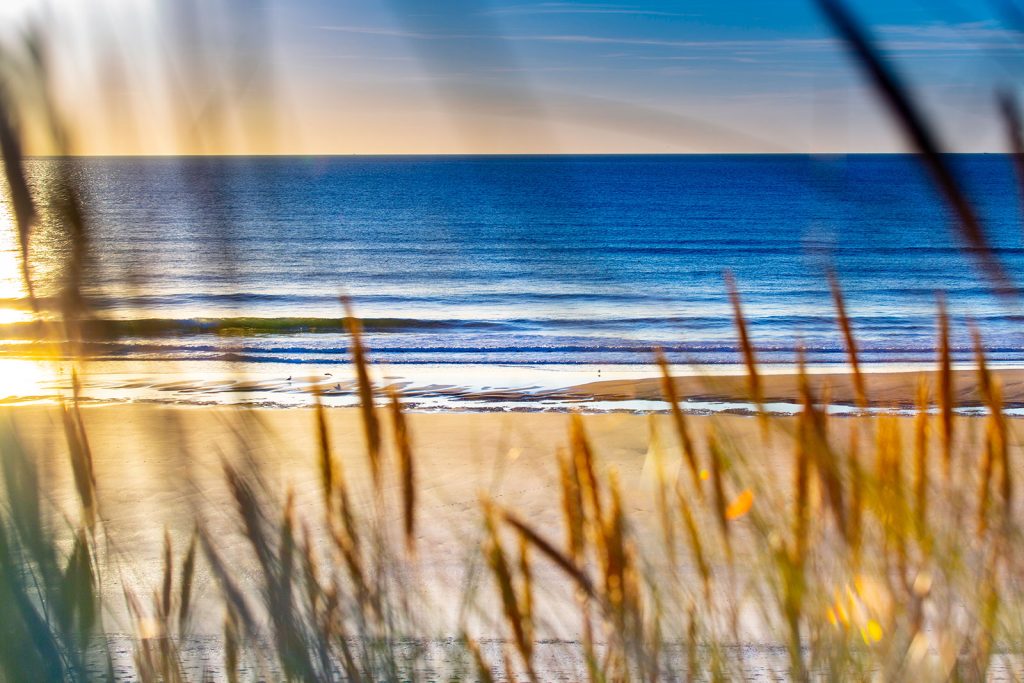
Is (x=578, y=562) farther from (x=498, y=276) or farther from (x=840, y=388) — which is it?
(x=840, y=388)

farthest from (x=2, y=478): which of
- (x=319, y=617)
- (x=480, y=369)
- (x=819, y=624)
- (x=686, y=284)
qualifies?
(x=686, y=284)

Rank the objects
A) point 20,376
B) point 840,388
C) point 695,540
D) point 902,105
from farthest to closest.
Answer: point 20,376 → point 840,388 → point 695,540 → point 902,105

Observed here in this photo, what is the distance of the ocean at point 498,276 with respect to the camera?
0.80m

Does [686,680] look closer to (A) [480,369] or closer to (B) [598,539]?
(B) [598,539]

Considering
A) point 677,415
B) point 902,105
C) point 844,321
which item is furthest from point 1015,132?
point 677,415

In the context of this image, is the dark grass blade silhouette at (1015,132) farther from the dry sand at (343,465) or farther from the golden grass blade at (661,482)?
the golden grass blade at (661,482)

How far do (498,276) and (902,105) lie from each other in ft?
15.1

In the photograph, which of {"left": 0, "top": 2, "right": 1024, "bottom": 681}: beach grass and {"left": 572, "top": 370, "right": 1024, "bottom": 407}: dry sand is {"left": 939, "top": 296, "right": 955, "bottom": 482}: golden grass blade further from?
{"left": 572, "top": 370, "right": 1024, "bottom": 407}: dry sand

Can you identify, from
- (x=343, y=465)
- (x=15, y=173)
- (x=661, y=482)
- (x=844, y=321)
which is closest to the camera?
(x=15, y=173)

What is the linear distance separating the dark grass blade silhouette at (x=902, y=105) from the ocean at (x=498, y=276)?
0.07 feet

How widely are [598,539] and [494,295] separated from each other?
52.6 ft

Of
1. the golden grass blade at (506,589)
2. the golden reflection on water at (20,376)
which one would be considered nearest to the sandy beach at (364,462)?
the golden grass blade at (506,589)

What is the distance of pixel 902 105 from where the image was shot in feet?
1.63

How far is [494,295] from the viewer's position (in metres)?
17.0
